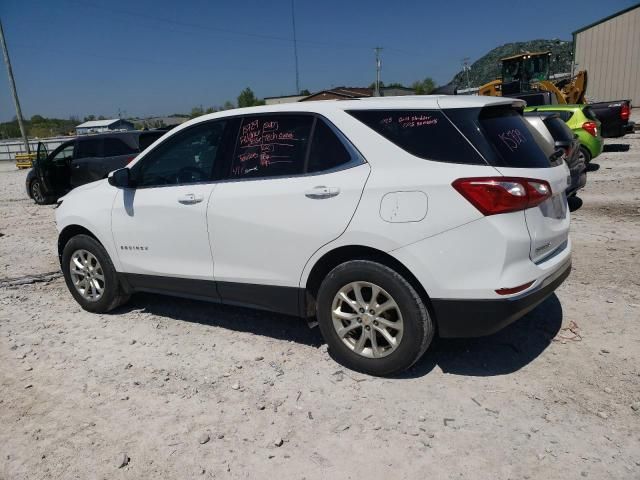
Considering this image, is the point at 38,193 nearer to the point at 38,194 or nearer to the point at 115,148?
the point at 38,194

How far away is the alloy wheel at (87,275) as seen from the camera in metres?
4.71

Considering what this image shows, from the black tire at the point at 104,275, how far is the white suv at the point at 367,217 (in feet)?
1.90

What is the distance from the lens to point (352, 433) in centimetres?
281

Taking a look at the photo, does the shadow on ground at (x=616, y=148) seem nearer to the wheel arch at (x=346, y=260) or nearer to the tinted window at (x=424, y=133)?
the tinted window at (x=424, y=133)

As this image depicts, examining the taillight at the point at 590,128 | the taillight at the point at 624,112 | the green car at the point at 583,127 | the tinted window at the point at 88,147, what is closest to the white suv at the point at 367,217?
the tinted window at the point at 88,147

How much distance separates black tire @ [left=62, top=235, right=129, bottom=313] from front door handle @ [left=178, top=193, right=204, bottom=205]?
117 centimetres

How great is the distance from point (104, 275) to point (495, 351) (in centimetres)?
349

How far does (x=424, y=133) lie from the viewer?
10.2 feet

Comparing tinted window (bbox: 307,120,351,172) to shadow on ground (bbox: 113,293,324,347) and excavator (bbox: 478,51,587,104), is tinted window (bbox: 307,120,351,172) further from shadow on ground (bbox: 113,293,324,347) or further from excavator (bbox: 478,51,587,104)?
excavator (bbox: 478,51,587,104)

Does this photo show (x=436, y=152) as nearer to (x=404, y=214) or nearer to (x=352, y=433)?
(x=404, y=214)

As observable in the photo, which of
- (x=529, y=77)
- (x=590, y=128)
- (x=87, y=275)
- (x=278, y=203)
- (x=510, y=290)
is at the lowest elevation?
(x=87, y=275)

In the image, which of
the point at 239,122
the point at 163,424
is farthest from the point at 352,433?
the point at 239,122

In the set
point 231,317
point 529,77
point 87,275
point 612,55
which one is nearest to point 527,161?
point 231,317

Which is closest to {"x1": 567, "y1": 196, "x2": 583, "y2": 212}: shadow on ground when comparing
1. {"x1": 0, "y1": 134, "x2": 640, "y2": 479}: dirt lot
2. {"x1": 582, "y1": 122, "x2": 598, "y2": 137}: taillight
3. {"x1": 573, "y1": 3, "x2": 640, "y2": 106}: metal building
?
{"x1": 582, "y1": 122, "x2": 598, "y2": 137}: taillight
